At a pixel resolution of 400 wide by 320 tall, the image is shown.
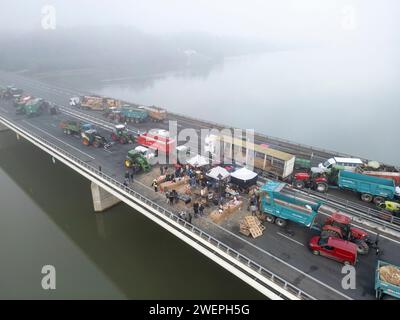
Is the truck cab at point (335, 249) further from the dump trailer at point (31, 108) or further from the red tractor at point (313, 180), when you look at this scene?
the dump trailer at point (31, 108)

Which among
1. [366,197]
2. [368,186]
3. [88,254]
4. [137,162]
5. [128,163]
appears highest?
[368,186]

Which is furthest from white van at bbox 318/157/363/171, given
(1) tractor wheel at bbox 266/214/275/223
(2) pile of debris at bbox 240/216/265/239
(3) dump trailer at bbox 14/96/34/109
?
(3) dump trailer at bbox 14/96/34/109

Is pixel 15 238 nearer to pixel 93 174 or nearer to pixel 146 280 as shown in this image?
pixel 93 174

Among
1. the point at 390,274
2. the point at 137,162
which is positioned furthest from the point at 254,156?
the point at 390,274

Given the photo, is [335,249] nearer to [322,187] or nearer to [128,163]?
[322,187]
